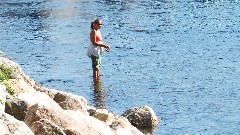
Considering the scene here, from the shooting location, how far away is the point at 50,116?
11359 millimetres

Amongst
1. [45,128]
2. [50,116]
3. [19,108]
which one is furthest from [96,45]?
[45,128]

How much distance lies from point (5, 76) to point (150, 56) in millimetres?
13057

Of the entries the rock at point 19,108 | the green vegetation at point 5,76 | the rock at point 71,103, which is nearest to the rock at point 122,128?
the rock at point 71,103

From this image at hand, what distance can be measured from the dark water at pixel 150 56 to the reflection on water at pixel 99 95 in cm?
3

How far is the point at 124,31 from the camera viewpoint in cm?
3653

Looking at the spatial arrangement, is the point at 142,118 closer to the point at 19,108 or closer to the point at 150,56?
the point at 19,108

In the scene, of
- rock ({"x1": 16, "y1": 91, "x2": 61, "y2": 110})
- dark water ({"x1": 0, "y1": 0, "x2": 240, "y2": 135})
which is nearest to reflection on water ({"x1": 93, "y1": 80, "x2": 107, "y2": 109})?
dark water ({"x1": 0, "y1": 0, "x2": 240, "y2": 135})

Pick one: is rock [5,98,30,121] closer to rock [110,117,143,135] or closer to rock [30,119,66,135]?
rock [30,119,66,135]

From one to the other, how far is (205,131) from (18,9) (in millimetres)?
37769

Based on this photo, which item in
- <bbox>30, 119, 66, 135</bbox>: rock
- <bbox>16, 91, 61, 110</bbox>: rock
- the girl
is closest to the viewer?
<bbox>30, 119, 66, 135</bbox>: rock

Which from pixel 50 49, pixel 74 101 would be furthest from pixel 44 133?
pixel 50 49

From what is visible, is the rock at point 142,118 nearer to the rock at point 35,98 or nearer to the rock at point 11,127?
the rock at point 35,98

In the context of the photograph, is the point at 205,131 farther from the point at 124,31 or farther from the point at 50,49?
the point at 124,31

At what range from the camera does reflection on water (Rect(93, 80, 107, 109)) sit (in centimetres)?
1873
